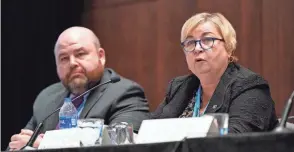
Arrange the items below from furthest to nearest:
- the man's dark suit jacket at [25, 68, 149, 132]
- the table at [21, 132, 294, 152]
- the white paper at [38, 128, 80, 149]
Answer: the man's dark suit jacket at [25, 68, 149, 132] < the white paper at [38, 128, 80, 149] < the table at [21, 132, 294, 152]

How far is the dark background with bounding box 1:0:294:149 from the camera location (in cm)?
289

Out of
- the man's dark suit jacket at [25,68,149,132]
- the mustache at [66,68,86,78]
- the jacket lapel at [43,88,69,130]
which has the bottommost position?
the jacket lapel at [43,88,69,130]

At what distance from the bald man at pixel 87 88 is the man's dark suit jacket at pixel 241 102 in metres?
0.44

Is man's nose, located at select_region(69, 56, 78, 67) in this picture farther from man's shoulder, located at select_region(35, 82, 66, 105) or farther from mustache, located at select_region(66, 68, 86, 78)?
man's shoulder, located at select_region(35, 82, 66, 105)

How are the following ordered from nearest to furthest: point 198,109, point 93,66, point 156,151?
point 156,151
point 198,109
point 93,66

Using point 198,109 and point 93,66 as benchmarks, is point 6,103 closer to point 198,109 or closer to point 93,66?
point 93,66

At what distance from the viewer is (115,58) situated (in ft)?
11.9

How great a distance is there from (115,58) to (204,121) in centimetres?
203

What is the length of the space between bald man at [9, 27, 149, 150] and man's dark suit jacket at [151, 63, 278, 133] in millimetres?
443

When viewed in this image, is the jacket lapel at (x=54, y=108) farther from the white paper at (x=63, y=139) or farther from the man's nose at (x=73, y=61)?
the white paper at (x=63, y=139)

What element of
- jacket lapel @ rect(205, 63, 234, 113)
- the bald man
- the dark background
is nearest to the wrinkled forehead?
the bald man

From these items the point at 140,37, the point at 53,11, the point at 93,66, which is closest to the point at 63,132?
the point at 93,66

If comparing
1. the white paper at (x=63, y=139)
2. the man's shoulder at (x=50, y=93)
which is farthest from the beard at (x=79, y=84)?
the white paper at (x=63, y=139)

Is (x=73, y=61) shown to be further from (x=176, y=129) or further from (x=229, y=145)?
(x=229, y=145)
